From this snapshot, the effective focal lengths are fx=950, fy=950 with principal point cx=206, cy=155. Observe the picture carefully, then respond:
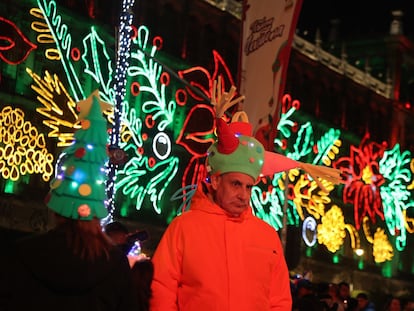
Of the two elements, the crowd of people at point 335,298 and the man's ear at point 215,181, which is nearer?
the man's ear at point 215,181

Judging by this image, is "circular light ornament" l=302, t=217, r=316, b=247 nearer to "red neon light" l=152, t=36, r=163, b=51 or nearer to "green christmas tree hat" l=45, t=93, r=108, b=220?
"red neon light" l=152, t=36, r=163, b=51

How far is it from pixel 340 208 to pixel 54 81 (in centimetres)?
1735

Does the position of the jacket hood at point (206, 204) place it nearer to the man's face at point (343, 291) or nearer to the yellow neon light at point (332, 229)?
the man's face at point (343, 291)

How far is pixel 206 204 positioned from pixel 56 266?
1925 mm

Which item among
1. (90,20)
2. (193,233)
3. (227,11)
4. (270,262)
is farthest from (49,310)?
(227,11)

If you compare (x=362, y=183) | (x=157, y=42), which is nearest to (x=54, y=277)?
(x=157, y=42)

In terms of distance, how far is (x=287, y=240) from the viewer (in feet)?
47.4

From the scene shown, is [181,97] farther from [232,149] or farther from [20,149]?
[232,149]

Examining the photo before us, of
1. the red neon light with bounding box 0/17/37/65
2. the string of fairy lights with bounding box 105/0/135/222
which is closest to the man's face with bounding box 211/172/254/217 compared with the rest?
the string of fairy lights with bounding box 105/0/135/222

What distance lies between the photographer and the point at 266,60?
11844 millimetres

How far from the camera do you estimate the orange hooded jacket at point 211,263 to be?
5.87 metres

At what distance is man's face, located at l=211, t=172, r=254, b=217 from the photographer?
19.9ft

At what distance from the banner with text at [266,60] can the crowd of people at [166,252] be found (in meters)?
4.51

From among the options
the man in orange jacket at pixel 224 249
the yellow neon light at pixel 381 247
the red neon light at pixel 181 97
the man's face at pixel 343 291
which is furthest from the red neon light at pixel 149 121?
the man in orange jacket at pixel 224 249
